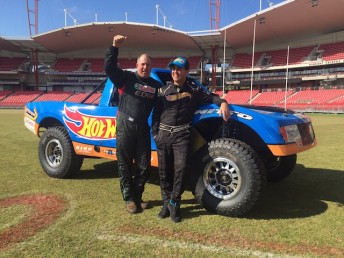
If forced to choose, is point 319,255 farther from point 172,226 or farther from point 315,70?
point 315,70

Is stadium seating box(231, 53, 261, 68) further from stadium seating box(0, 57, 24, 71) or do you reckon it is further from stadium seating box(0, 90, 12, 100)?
stadium seating box(0, 90, 12, 100)

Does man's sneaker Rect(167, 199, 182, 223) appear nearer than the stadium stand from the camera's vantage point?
Yes

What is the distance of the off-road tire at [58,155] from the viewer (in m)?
5.03

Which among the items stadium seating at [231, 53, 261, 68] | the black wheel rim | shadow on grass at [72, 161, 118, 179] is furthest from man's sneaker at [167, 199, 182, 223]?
stadium seating at [231, 53, 261, 68]

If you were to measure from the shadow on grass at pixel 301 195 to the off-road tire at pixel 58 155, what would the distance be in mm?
2988

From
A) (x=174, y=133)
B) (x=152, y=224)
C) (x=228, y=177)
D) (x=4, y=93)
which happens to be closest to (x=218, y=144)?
(x=228, y=177)

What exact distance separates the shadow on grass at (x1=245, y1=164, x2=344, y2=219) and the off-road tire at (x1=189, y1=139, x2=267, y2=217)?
0.28m

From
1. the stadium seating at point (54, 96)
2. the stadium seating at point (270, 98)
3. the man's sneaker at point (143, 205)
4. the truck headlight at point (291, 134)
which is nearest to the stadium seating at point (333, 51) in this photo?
the stadium seating at point (270, 98)

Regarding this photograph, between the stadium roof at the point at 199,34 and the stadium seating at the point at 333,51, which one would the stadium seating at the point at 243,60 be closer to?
the stadium roof at the point at 199,34

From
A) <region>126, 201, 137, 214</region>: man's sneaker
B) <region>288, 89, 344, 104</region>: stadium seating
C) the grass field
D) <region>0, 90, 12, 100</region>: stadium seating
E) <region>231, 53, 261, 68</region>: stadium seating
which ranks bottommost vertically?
the grass field

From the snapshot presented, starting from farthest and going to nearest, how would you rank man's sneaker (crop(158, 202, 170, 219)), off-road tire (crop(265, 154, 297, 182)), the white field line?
off-road tire (crop(265, 154, 297, 182))
man's sneaker (crop(158, 202, 170, 219))
the white field line

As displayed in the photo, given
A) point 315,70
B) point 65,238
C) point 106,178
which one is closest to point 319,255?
point 65,238

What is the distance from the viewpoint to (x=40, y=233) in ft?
9.81

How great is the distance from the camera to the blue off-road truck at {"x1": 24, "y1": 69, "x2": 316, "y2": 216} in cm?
342
